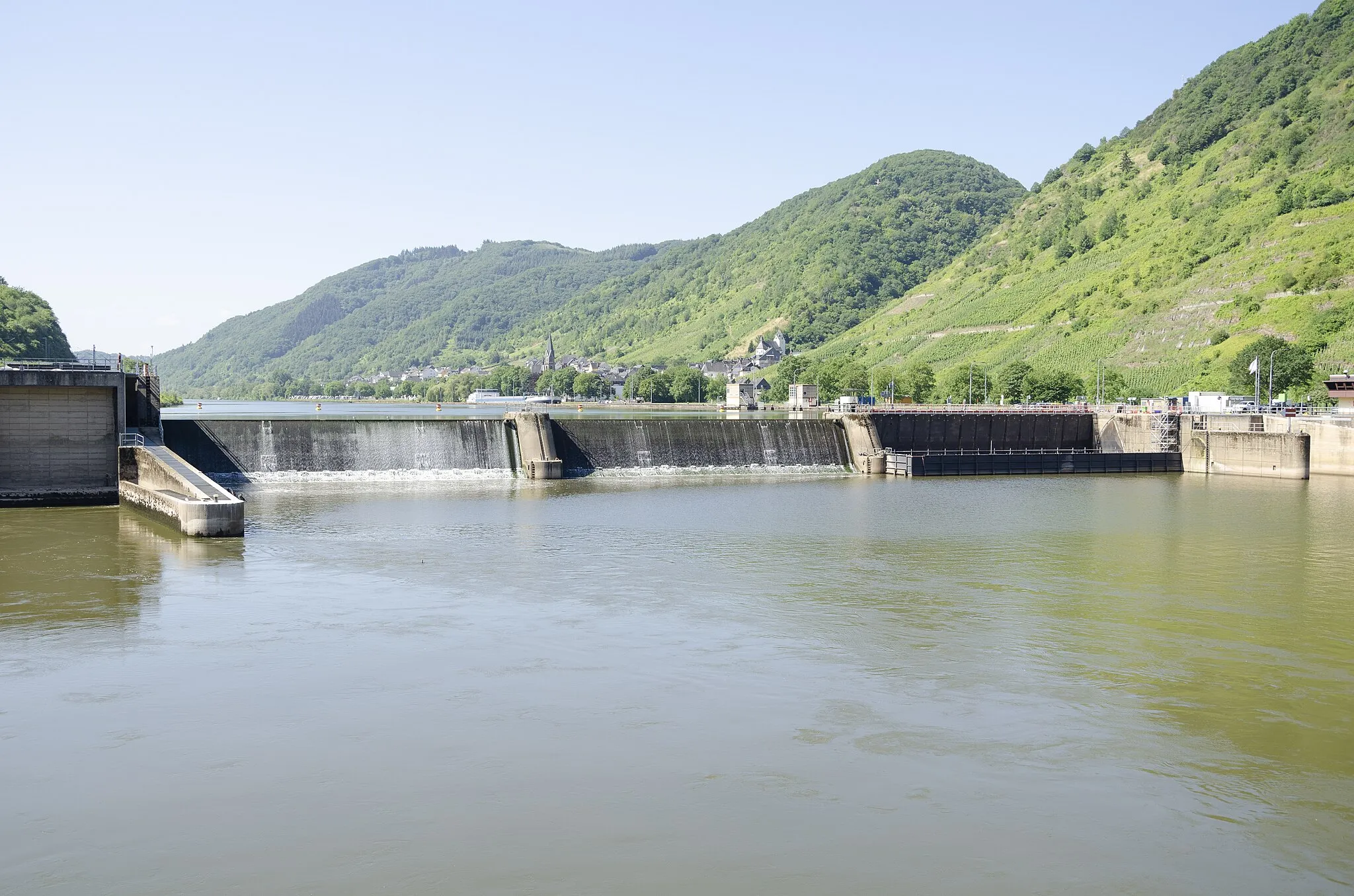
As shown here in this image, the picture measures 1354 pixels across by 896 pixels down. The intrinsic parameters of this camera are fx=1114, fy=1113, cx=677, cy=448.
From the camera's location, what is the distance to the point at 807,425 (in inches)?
2418

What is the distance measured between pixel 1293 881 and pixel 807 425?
50185 mm

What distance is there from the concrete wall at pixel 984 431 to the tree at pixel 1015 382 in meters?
42.7

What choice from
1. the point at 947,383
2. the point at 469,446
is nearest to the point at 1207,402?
the point at 469,446

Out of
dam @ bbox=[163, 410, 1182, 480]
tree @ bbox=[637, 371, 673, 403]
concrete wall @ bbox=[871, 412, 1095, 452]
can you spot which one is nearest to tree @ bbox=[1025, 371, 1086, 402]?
dam @ bbox=[163, 410, 1182, 480]

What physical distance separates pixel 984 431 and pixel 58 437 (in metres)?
47.8

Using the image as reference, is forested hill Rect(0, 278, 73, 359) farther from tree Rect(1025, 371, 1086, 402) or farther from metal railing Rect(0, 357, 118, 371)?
tree Rect(1025, 371, 1086, 402)

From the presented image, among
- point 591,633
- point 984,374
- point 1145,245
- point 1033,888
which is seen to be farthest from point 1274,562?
point 1145,245

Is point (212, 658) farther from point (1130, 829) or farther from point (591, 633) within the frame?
point (1130, 829)

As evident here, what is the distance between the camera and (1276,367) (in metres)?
84.5

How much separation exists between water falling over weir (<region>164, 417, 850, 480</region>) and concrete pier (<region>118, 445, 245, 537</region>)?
22.2ft

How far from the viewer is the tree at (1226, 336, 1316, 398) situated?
275 ft

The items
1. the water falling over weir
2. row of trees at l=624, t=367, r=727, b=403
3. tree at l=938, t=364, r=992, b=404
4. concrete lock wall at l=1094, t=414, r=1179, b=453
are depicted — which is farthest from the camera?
row of trees at l=624, t=367, r=727, b=403

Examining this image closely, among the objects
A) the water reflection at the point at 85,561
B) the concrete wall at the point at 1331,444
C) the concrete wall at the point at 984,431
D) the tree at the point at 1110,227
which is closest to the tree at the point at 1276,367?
the concrete wall at the point at 1331,444

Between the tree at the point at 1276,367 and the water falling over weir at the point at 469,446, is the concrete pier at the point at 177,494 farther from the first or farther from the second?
the tree at the point at 1276,367
